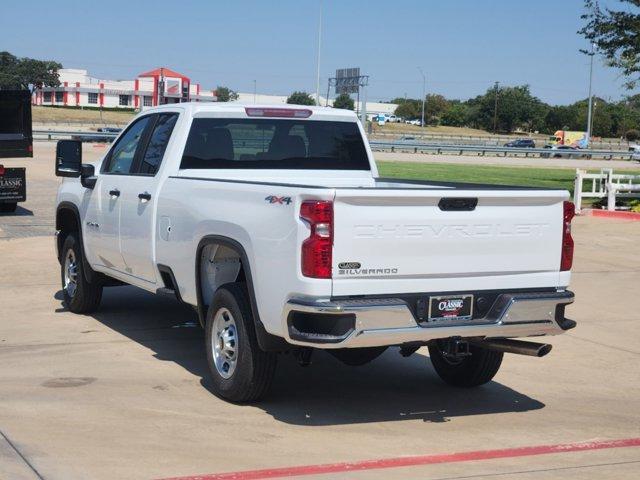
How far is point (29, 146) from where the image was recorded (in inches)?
792

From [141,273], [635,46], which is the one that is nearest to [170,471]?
[141,273]

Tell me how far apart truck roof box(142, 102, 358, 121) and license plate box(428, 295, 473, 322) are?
9.03 ft

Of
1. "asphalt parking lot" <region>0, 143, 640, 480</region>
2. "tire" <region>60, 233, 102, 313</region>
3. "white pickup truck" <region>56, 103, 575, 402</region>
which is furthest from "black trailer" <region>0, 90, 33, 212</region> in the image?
"white pickup truck" <region>56, 103, 575, 402</region>

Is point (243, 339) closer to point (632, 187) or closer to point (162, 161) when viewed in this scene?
point (162, 161)

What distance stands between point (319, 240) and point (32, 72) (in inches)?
5720

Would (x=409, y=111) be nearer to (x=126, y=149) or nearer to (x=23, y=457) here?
(x=126, y=149)

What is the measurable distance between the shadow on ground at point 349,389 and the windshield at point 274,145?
5.44 feet

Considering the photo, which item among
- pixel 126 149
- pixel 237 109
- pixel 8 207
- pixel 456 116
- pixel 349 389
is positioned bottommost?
pixel 349 389

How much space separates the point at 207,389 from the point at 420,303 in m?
1.95

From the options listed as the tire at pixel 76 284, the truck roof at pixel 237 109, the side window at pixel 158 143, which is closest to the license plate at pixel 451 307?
the truck roof at pixel 237 109

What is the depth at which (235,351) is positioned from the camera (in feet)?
23.2

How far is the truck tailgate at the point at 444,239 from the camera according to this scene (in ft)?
20.5

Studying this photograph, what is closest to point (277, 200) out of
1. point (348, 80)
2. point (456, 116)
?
point (348, 80)

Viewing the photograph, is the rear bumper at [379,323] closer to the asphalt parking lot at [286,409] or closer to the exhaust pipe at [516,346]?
the exhaust pipe at [516,346]
